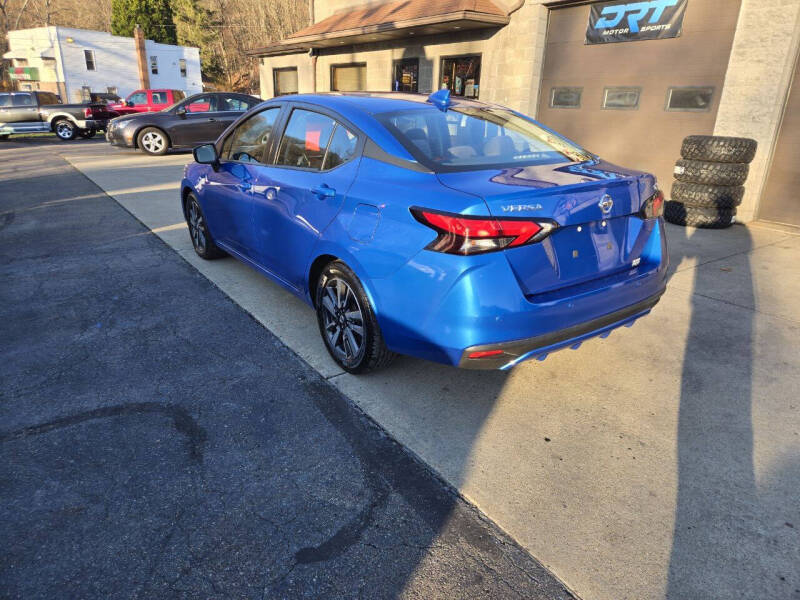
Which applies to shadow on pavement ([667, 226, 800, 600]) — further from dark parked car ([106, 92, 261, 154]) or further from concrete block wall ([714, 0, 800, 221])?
dark parked car ([106, 92, 261, 154])

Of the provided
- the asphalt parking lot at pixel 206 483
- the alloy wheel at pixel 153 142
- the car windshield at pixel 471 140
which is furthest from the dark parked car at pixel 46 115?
the car windshield at pixel 471 140

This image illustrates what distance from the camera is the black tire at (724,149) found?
→ 6844mm

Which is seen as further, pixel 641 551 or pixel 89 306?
pixel 89 306

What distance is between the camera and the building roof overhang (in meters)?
10.5

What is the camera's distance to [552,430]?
2844 mm

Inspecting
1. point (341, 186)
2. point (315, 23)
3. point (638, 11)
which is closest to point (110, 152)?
point (315, 23)

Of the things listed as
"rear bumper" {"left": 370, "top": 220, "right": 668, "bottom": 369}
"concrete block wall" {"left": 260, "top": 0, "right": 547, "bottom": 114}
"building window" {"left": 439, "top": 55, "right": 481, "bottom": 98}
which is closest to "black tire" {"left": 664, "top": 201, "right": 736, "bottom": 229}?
"concrete block wall" {"left": 260, "top": 0, "right": 547, "bottom": 114}

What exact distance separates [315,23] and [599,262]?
17.6m

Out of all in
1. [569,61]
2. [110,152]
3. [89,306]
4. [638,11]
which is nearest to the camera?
[89,306]

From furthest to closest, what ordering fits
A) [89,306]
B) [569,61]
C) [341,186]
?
[569,61] → [89,306] → [341,186]

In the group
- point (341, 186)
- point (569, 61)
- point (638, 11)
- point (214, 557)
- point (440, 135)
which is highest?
point (638, 11)

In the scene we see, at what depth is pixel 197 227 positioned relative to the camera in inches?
220

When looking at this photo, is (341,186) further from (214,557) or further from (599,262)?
(214,557)

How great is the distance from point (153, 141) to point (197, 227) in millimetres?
11207
